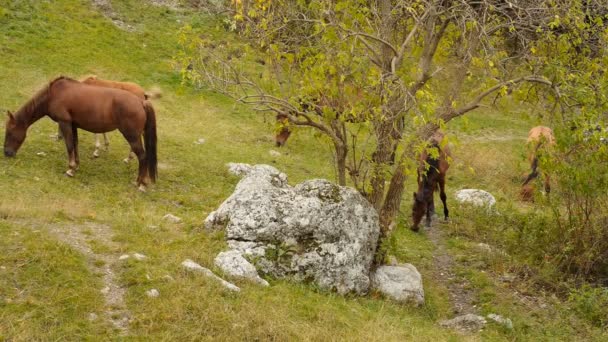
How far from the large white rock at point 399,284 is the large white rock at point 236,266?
220 centimetres

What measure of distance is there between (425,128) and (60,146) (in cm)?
970

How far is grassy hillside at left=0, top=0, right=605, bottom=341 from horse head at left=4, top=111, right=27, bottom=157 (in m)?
0.45

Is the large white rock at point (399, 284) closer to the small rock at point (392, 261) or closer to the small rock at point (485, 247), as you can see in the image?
the small rock at point (392, 261)

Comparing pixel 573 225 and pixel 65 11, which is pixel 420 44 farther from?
pixel 65 11

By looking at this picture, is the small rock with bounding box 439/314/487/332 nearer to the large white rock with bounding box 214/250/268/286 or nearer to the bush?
the bush

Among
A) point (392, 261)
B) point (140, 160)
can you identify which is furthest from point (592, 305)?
point (140, 160)

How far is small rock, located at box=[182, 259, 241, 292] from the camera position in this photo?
7986mm

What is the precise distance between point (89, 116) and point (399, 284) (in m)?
8.10

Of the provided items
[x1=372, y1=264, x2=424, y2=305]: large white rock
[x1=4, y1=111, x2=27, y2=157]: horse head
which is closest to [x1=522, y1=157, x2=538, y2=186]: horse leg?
[x1=372, y1=264, x2=424, y2=305]: large white rock

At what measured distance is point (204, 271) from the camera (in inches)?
324

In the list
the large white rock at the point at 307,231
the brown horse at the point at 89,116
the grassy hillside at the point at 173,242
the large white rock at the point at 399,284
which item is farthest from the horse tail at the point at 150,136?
the large white rock at the point at 399,284

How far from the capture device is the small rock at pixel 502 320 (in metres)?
9.20

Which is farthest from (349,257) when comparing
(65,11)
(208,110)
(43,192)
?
(65,11)

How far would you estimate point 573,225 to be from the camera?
10.9m
